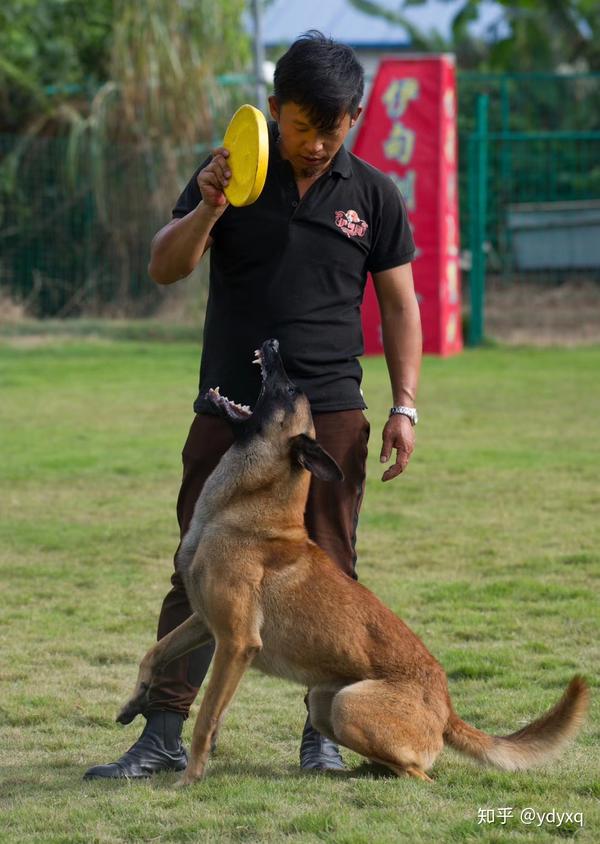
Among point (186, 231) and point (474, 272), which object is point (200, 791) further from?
point (474, 272)

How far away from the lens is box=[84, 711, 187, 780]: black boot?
442cm

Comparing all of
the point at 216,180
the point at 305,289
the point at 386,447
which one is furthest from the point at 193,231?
the point at 386,447

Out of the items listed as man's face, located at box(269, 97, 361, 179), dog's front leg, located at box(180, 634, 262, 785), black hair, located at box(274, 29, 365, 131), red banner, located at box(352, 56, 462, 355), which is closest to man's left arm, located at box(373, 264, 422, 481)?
man's face, located at box(269, 97, 361, 179)

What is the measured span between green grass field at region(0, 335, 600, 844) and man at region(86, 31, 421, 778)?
42 cm

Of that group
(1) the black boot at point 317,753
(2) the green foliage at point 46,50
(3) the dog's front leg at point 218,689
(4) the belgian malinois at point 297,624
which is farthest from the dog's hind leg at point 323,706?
(2) the green foliage at point 46,50

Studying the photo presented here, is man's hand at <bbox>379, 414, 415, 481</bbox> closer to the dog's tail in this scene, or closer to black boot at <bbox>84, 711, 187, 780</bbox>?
the dog's tail

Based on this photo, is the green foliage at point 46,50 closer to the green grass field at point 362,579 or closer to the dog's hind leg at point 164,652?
the green grass field at point 362,579

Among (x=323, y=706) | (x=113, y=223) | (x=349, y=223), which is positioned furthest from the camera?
(x=113, y=223)

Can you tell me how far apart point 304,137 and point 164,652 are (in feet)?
5.95

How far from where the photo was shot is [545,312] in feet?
67.5

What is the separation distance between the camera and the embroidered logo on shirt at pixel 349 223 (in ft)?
14.6

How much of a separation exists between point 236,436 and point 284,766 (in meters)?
1.17

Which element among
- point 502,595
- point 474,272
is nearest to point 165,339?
point 474,272

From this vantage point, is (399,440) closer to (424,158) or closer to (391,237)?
(391,237)
